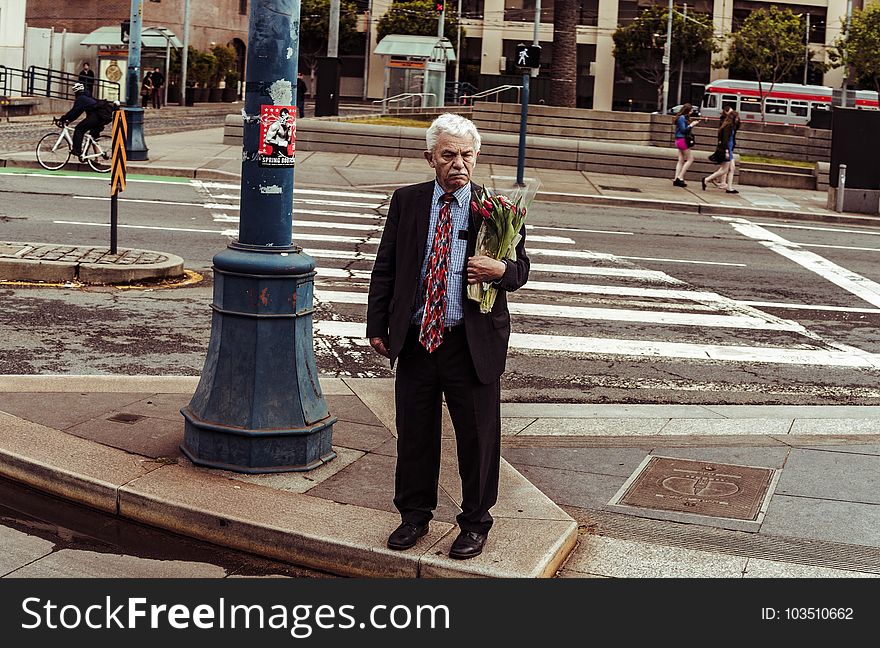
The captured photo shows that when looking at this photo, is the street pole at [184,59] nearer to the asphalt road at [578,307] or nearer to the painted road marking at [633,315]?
the asphalt road at [578,307]

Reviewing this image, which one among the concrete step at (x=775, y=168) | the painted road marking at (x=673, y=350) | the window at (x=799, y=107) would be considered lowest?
the painted road marking at (x=673, y=350)

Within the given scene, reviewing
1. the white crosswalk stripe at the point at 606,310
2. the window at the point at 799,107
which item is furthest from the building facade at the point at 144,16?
the white crosswalk stripe at the point at 606,310

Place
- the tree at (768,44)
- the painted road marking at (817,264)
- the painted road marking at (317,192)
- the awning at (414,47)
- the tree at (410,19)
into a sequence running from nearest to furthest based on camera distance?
the painted road marking at (817,264) → the painted road marking at (317,192) → the awning at (414,47) → the tree at (768,44) → the tree at (410,19)

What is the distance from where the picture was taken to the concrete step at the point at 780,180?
28.7 meters

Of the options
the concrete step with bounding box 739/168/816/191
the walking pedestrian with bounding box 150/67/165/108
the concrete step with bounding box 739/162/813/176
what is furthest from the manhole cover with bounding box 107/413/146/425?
the walking pedestrian with bounding box 150/67/165/108

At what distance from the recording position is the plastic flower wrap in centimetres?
503

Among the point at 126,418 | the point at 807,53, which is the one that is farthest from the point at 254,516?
the point at 807,53

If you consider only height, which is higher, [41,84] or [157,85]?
[157,85]

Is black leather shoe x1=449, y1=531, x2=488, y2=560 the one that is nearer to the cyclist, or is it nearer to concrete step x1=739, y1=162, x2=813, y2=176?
the cyclist

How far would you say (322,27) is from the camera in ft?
263

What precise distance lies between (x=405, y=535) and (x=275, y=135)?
7.54 feet

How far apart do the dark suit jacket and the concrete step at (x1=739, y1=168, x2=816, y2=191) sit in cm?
2480

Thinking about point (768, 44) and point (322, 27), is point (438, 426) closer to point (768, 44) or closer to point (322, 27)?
point (768, 44)

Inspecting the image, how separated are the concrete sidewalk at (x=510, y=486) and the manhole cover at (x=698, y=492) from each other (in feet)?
0.11
